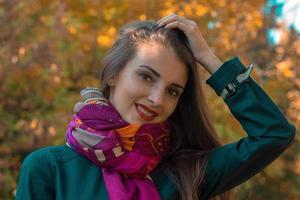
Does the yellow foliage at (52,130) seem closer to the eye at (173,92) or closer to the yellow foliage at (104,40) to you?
the yellow foliage at (104,40)

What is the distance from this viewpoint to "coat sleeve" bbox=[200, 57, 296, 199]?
1.97 metres

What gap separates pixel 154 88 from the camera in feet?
6.27

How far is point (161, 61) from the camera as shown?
1937mm

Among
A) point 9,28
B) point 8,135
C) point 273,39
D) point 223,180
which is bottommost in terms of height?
point 273,39

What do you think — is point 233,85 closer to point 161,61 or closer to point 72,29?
point 161,61

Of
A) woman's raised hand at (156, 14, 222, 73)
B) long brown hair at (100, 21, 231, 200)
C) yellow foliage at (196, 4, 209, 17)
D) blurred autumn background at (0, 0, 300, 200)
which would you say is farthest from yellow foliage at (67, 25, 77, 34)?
woman's raised hand at (156, 14, 222, 73)

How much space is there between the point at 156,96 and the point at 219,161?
1.12 feet

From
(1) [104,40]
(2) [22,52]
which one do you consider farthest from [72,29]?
(2) [22,52]

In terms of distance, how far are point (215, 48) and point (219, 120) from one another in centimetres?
74

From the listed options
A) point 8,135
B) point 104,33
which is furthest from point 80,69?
point 8,135

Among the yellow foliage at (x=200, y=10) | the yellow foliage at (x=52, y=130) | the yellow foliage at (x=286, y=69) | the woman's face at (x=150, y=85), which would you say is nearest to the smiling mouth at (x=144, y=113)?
the woman's face at (x=150, y=85)

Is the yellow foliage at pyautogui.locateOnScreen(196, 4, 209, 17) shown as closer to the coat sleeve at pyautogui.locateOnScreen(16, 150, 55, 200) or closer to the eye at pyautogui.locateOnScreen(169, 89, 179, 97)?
the eye at pyautogui.locateOnScreen(169, 89, 179, 97)

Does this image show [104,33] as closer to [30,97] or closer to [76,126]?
[30,97]

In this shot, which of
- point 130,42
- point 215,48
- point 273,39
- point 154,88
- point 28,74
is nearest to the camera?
point 154,88
